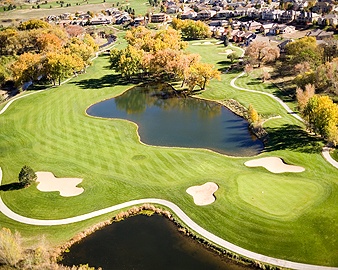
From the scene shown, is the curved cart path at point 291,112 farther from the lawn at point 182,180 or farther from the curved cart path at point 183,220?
the curved cart path at point 183,220

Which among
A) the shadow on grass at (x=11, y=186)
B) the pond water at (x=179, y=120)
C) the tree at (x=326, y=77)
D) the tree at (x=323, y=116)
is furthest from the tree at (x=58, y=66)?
the tree at (x=323, y=116)

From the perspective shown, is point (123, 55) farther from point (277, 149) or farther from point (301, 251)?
point (301, 251)

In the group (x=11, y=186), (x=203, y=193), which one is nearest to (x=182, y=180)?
(x=203, y=193)

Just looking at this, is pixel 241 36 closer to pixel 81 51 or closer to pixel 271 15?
pixel 271 15

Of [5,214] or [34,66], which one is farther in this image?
[34,66]

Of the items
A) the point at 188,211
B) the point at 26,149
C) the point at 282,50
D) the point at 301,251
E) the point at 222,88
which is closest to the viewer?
the point at 301,251

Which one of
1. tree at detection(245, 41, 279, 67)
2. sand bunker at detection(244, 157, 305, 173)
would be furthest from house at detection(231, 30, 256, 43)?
sand bunker at detection(244, 157, 305, 173)

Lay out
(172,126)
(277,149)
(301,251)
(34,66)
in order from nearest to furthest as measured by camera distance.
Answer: (301,251) → (277,149) → (172,126) → (34,66)

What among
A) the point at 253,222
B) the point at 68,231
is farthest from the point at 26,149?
the point at 253,222
